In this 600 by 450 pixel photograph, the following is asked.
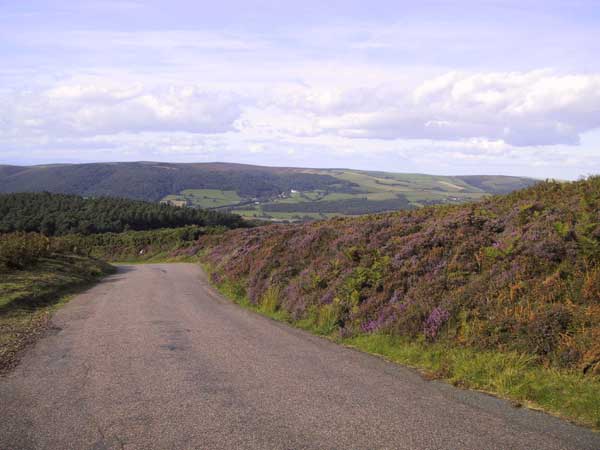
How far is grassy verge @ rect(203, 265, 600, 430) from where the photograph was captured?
23.1 ft

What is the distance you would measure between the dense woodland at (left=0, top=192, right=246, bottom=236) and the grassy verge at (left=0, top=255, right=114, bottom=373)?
60892 mm

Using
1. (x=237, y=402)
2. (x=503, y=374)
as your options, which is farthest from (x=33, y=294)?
(x=503, y=374)

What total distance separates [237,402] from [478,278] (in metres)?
6.19

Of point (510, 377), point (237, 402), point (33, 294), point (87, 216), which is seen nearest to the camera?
point (237, 402)

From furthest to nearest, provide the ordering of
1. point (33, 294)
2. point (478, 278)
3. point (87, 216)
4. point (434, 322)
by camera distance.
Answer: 1. point (87, 216)
2. point (33, 294)
3. point (478, 278)
4. point (434, 322)

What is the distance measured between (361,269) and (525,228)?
4177 mm

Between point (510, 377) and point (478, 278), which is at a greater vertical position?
point (478, 278)

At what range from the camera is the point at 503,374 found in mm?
8148

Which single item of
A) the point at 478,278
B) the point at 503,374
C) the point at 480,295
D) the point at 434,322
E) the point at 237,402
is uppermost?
the point at 478,278

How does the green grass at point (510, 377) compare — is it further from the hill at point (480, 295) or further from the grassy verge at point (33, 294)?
the grassy verge at point (33, 294)

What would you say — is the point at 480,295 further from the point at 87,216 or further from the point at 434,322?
the point at 87,216

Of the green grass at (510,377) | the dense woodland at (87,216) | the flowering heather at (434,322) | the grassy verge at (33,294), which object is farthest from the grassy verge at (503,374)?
the dense woodland at (87,216)

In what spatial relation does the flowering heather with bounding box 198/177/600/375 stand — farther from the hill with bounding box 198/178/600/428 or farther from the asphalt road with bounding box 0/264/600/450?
the asphalt road with bounding box 0/264/600/450

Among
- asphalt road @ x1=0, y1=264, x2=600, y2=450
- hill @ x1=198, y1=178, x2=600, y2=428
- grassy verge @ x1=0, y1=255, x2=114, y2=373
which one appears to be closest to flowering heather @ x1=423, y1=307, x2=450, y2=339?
hill @ x1=198, y1=178, x2=600, y2=428
